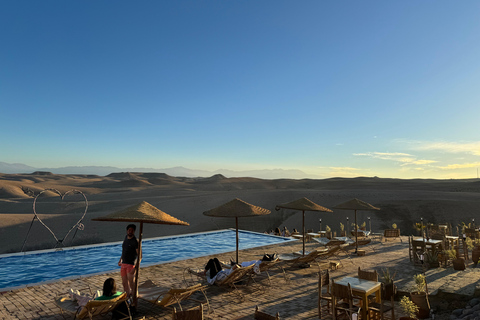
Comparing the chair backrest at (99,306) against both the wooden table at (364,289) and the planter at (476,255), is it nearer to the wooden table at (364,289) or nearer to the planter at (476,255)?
the wooden table at (364,289)

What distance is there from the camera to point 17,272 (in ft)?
34.7

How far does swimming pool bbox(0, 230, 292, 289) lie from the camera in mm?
10414

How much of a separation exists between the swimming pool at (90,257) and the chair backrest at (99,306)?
15.4 ft

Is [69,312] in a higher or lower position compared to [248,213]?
lower

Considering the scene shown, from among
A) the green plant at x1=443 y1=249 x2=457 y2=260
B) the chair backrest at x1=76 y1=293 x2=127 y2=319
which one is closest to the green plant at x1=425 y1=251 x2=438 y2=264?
the green plant at x1=443 y1=249 x2=457 y2=260

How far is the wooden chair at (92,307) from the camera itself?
17.3ft

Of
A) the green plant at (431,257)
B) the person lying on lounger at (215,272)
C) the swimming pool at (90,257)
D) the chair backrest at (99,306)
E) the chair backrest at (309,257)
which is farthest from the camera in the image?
the green plant at (431,257)

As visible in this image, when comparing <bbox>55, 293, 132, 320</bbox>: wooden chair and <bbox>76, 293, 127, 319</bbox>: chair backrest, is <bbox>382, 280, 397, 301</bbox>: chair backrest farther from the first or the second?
<bbox>76, 293, 127, 319</bbox>: chair backrest

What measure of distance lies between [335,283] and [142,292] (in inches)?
158

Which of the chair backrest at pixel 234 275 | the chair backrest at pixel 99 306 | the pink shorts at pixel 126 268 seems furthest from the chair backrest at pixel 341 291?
the pink shorts at pixel 126 268

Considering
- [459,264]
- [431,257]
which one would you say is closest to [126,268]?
[431,257]

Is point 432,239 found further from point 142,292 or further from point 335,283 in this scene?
point 142,292

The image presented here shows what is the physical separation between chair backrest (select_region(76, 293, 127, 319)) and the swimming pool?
15.4 ft

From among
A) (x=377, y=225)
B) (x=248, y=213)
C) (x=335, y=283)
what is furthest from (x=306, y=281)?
(x=377, y=225)
